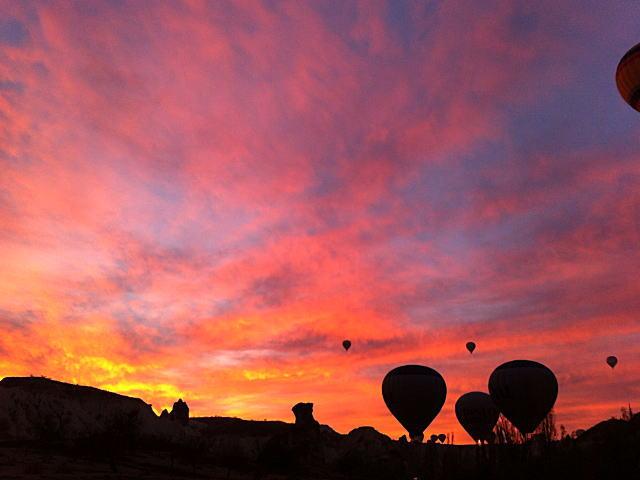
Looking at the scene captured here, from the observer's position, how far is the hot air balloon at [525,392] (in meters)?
56.8

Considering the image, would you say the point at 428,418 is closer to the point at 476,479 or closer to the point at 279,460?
the point at 279,460

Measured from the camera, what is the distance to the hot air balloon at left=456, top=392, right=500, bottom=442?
2948 inches

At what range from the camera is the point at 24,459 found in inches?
980

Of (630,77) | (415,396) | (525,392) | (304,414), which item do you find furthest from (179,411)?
(630,77)

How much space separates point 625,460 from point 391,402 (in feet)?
136

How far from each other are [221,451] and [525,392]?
2659 centimetres

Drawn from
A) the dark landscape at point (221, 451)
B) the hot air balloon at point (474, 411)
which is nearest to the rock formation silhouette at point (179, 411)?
the dark landscape at point (221, 451)

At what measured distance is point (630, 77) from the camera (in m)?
55.5

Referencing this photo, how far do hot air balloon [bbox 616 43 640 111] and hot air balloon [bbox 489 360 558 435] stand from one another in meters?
24.5

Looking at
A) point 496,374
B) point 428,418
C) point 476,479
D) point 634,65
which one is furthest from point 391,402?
point 476,479

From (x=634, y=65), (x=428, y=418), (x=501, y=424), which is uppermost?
(x=634, y=65)

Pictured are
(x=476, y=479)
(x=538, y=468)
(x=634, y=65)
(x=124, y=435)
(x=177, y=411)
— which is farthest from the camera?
(x=177, y=411)

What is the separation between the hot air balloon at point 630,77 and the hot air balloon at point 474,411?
3609cm

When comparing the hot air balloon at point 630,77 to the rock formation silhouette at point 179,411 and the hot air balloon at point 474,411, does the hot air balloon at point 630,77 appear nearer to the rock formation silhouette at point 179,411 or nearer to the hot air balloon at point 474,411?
the hot air balloon at point 474,411
